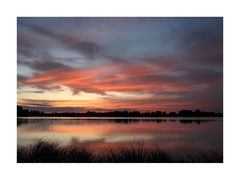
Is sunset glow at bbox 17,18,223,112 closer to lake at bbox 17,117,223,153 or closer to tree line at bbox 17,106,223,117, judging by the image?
tree line at bbox 17,106,223,117

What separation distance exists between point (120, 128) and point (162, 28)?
120 centimetres

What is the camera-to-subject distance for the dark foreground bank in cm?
548

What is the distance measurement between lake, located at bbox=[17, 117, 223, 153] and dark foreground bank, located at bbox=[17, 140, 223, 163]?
0.19 ft

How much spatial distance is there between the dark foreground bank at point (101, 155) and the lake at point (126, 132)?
0.06 m

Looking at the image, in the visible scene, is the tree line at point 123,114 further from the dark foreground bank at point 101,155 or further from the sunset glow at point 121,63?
the dark foreground bank at point 101,155

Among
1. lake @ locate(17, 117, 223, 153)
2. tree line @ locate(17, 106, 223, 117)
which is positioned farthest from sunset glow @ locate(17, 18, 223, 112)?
lake @ locate(17, 117, 223, 153)

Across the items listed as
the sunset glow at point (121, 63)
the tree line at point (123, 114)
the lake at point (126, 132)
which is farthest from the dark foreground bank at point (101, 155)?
the sunset glow at point (121, 63)

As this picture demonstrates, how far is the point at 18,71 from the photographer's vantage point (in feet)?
18.0

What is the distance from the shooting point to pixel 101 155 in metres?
5.55

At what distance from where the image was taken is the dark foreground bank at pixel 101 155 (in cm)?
548
